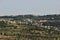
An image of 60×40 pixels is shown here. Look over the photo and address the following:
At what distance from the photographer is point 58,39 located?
275ft

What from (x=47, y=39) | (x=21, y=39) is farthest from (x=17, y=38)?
(x=47, y=39)

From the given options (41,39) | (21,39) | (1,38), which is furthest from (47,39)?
(1,38)

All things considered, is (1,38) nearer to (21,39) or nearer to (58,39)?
(21,39)

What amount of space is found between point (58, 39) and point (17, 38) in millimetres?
12629

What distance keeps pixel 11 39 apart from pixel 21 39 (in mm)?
3504

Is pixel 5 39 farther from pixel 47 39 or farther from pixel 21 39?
pixel 47 39

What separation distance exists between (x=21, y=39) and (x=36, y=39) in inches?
205

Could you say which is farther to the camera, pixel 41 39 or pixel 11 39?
pixel 41 39

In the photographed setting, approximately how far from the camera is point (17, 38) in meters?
83.2

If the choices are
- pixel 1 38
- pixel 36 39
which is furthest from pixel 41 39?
pixel 1 38

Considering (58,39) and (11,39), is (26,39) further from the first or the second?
(58,39)

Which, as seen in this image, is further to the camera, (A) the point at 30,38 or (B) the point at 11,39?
(A) the point at 30,38

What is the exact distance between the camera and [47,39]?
273ft

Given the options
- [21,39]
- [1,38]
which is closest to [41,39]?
[21,39]
